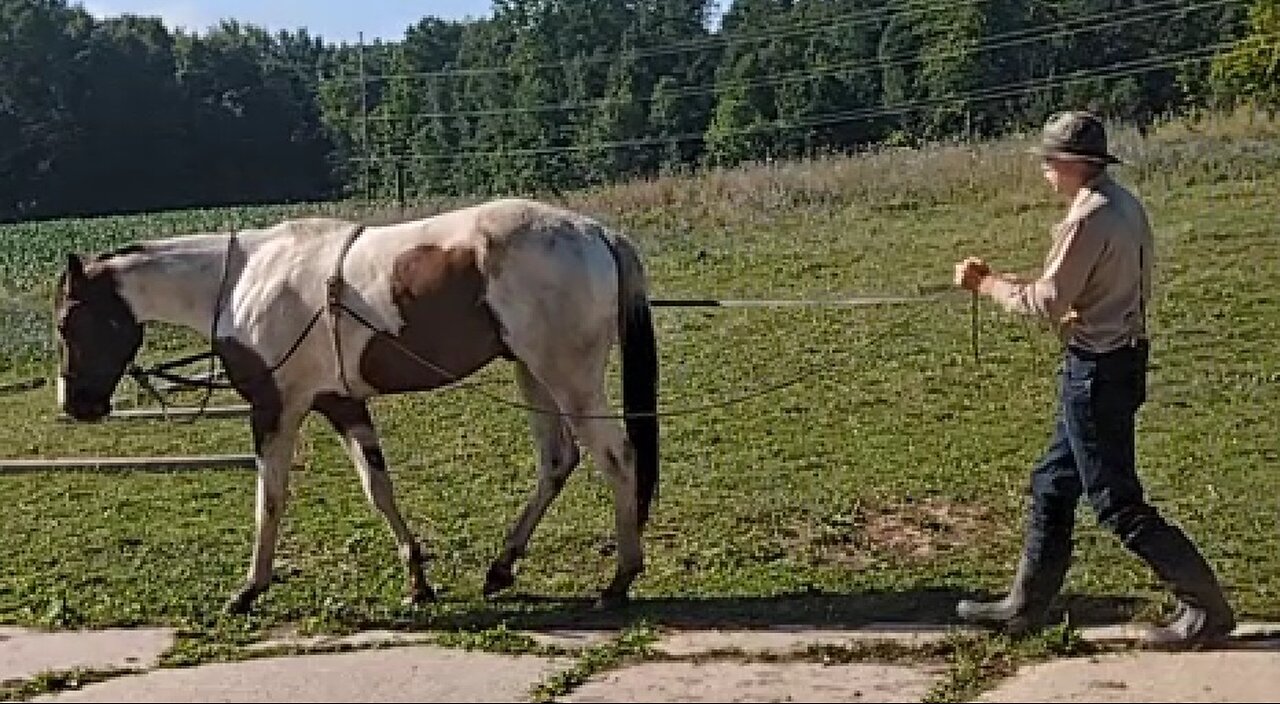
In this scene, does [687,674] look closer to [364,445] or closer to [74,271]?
[364,445]

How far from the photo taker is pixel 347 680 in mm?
5637

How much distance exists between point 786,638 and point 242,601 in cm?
247

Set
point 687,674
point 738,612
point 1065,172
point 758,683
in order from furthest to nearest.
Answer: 1. point 738,612
2. point 1065,172
3. point 687,674
4. point 758,683

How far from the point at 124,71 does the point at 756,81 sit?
3175cm

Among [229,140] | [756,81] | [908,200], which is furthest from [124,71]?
[908,200]

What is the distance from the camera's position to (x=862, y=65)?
7131 cm

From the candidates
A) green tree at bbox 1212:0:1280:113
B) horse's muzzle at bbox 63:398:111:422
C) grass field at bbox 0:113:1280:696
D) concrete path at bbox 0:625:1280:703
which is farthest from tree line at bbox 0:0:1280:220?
concrete path at bbox 0:625:1280:703

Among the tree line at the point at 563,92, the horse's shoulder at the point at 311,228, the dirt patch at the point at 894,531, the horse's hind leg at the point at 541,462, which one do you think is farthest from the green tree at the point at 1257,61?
the horse's shoulder at the point at 311,228

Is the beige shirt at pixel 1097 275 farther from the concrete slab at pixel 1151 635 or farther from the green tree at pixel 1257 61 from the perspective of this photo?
the green tree at pixel 1257 61

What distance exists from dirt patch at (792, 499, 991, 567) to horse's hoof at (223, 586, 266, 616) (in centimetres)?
249

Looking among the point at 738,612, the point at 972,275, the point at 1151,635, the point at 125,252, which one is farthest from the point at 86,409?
the point at 1151,635

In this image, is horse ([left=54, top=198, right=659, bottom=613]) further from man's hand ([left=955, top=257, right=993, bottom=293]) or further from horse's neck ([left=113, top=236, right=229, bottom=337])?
man's hand ([left=955, top=257, right=993, bottom=293])

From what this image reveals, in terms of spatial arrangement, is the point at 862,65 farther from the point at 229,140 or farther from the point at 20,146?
the point at 20,146

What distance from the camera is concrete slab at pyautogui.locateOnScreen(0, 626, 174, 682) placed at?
6.23 meters
